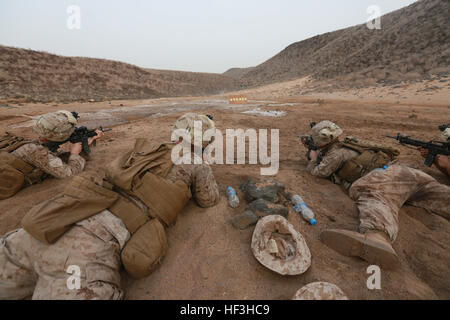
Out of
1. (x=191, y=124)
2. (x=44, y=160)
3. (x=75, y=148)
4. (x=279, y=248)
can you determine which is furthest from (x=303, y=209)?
Answer: (x=75, y=148)

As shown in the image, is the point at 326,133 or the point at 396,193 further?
the point at 326,133

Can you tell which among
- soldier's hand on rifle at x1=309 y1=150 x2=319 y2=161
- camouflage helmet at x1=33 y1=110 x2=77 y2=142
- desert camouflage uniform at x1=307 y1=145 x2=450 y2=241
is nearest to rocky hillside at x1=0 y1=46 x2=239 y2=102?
camouflage helmet at x1=33 y1=110 x2=77 y2=142

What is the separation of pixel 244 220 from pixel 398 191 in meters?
1.99

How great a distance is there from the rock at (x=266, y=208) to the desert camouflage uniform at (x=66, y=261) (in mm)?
Result: 1485

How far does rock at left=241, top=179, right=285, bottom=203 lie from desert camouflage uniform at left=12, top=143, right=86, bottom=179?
2992 millimetres

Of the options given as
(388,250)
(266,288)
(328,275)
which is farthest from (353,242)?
(266,288)

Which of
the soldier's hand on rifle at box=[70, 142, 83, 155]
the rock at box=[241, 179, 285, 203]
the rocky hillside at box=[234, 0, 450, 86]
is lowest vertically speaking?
the rock at box=[241, 179, 285, 203]

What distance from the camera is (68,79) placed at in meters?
22.5

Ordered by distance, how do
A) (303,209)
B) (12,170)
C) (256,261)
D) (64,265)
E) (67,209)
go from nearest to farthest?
1. (64,265)
2. (67,209)
3. (256,261)
4. (303,209)
5. (12,170)

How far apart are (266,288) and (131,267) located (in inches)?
45.8

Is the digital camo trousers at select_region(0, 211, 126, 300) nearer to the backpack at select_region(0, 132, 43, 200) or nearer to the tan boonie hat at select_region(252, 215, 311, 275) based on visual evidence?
the tan boonie hat at select_region(252, 215, 311, 275)

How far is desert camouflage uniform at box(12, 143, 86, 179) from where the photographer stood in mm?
2895

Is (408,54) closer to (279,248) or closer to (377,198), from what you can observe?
(377,198)
